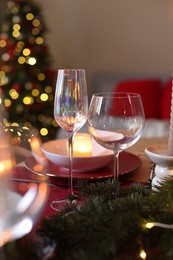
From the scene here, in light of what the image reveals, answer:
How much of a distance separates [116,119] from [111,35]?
2955 mm

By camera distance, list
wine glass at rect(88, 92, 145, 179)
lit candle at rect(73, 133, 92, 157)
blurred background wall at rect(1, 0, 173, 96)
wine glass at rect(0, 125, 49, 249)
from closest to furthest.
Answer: wine glass at rect(0, 125, 49, 249) < wine glass at rect(88, 92, 145, 179) < lit candle at rect(73, 133, 92, 157) < blurred background wall at rect(1, 0, 173, 96)

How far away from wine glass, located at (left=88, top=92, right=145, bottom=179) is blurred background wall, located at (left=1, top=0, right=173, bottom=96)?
2.63 m

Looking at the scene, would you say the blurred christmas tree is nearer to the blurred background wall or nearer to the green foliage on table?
the blurred background wall

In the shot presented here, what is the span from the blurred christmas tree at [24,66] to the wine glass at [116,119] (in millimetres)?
Result: 2398

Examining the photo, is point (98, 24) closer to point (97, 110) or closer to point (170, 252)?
point (97, 110)

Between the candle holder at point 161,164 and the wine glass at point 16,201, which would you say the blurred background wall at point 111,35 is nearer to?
the candle holder at point 161,164

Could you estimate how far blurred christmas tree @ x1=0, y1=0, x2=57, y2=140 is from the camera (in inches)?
124

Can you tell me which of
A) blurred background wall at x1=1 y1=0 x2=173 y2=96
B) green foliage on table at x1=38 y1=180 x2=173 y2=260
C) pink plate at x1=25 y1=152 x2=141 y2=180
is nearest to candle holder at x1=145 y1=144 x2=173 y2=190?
green foliage on table at x1=38 y1=180 x2=173 y2=260

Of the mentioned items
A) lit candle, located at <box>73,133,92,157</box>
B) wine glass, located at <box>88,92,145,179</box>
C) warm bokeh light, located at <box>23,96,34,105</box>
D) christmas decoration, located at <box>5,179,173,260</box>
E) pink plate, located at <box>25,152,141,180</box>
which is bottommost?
warm bokeh light, located at <box>23,96,34,105</box>

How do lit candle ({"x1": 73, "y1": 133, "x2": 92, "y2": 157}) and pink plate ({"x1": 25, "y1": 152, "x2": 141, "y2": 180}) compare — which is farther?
lit candle ({"x1": 73, "y1": 133, "x2": 92, "y2": 157})

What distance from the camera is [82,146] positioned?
3.43 feet

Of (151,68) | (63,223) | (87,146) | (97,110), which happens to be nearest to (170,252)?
(63,223)

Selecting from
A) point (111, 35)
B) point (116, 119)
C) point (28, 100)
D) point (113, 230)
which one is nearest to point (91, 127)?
point (116, 119)

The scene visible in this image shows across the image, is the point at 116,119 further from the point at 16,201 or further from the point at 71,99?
the point at 16,201
